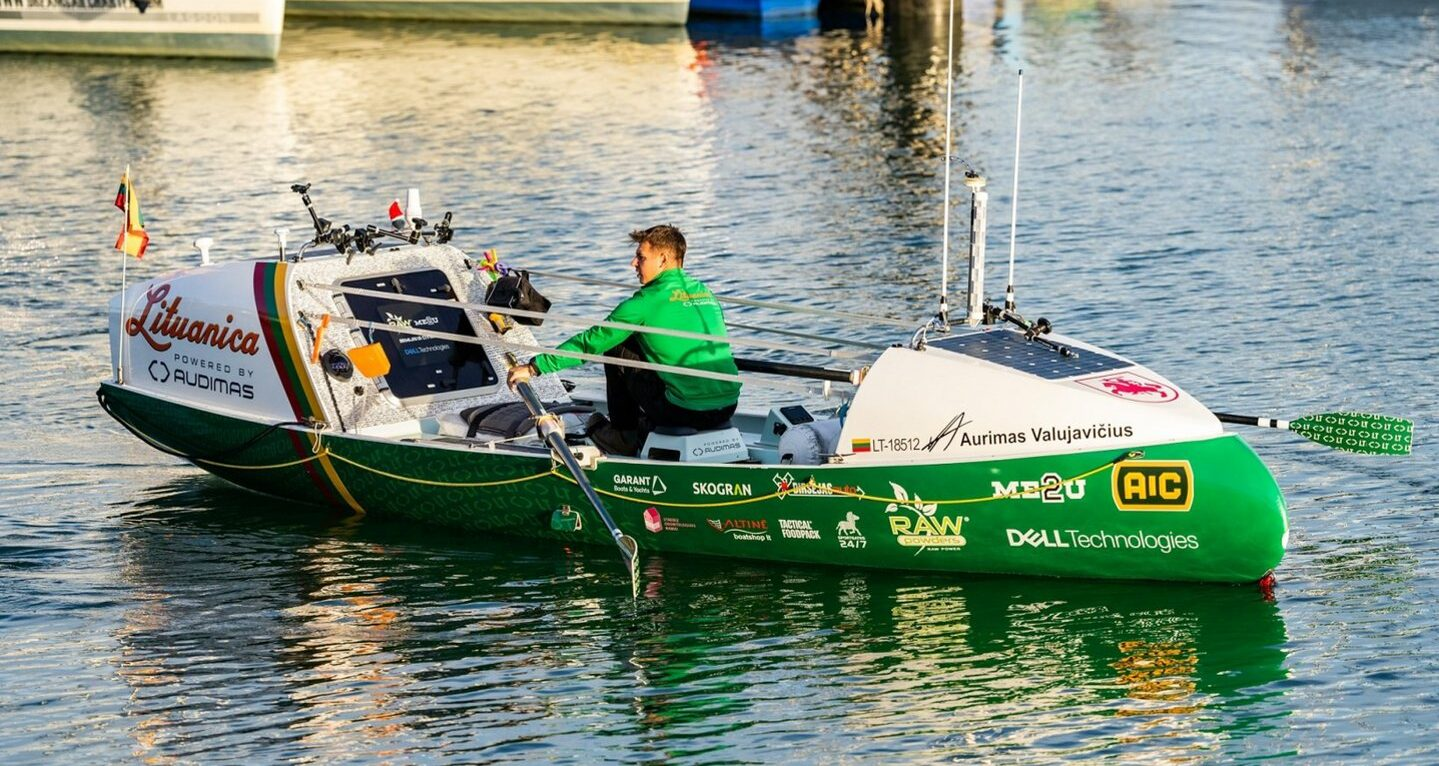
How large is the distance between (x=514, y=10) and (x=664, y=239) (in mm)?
37096

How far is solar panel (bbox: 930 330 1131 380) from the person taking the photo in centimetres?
1238

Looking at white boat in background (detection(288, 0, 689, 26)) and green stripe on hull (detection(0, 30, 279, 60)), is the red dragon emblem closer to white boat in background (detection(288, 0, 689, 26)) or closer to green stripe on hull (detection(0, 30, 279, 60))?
green stripe on hull (detection(0, 30, 279, 60))

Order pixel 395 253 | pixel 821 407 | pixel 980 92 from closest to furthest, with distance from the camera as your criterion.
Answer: pixel 395 253
pixel 821 407
pixel 980 92

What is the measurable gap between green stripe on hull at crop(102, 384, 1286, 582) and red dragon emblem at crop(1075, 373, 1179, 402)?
14.3 inches

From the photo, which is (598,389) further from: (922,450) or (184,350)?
(922,450)

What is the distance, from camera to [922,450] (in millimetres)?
12461

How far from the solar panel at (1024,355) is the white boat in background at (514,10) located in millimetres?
36397

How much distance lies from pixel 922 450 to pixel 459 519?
143 inches

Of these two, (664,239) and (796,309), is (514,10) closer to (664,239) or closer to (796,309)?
(796,309)

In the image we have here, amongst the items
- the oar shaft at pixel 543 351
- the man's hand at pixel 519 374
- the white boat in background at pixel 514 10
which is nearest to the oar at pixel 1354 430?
the oar shaft at pixel 543 351

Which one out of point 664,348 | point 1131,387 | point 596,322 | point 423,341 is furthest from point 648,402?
point 1131,387

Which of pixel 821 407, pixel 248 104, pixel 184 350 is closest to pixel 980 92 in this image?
pixel 248 104

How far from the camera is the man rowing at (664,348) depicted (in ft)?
43.8

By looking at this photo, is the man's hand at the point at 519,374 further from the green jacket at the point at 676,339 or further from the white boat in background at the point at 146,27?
the white boat in background at the point at 146,27
